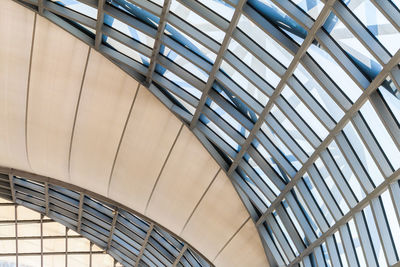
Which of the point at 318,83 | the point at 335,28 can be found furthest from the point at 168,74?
the point at 335,28

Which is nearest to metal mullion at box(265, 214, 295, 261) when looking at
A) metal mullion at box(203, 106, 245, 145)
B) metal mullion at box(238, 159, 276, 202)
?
metal mullion at box(238, 159, 276, 202)

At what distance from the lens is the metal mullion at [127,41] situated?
2047cm

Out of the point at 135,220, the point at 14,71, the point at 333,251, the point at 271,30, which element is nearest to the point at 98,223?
the point at 135,220

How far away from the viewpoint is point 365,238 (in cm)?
1878

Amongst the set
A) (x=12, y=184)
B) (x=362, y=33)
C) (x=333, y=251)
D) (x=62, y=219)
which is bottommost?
(x=333, y=251)

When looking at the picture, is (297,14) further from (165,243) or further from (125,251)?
(125,251)

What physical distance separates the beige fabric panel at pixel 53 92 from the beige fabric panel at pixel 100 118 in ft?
1.29

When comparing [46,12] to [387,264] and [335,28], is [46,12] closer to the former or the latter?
[335,28]

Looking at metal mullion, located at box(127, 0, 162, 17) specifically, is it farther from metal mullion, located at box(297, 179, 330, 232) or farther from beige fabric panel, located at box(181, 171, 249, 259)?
beige fabric panel, located at box(181, 171, 249, 259)

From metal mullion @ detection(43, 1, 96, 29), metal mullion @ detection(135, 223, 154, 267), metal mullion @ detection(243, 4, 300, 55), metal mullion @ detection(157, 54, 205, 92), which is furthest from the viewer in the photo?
metal mullion @ detection(135, 223, 154, 267)

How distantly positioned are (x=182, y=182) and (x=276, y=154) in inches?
280

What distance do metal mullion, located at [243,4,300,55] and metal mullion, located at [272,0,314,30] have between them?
4.01 feet

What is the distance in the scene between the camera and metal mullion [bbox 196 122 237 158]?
2303 cm

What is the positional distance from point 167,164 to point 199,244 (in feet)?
20.9
